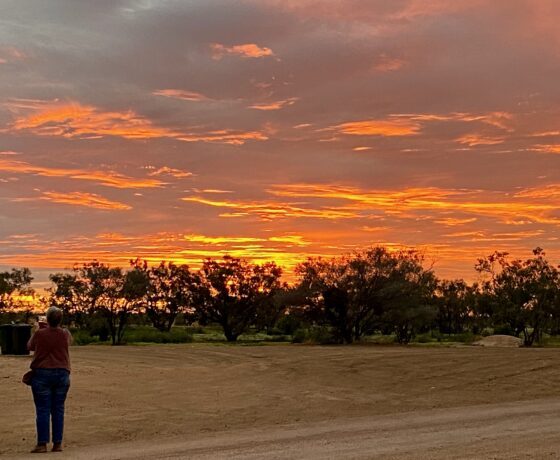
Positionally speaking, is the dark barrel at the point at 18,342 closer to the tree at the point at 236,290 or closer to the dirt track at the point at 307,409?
the dirt track at the point at 307,409

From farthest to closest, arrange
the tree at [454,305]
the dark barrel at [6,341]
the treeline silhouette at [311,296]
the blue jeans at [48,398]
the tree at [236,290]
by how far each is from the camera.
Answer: the tree at [454,305] → the tree at [236,290] → the treeline silhouette at [311,296] → the dark barrel at [6,341] → the blue jeans at [48,398]

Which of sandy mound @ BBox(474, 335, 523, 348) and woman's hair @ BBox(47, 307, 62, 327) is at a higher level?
woman's hair @ BBox(47, 307, 62, 327)

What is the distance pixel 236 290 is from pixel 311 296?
16804 mm

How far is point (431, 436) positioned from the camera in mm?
12734

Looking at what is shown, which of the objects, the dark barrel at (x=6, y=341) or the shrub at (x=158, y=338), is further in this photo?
the shrub at (x=158, y=338)

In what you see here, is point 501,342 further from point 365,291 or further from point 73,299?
point 73,299

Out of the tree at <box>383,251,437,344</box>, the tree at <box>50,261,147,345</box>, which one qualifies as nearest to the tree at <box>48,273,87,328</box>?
the tree at <box>50,261,147,345</box>

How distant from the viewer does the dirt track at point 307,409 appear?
38.5 ft

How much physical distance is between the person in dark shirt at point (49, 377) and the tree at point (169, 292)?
54998 mm

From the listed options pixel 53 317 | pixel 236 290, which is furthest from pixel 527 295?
pixel 53 317

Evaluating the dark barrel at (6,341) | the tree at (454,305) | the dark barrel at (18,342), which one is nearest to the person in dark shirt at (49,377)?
the dark barrel at (18,342)

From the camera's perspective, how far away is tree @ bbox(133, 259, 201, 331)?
71.5 meters

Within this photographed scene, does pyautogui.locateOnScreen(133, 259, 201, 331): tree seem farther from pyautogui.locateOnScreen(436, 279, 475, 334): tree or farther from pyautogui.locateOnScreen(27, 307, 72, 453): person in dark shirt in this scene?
pyautogui.locateOnScreen(27, 307, 72, 453): person in dark shirt

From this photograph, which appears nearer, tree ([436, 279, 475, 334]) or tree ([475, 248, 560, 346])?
tree ([475, 248, 560, 346])
